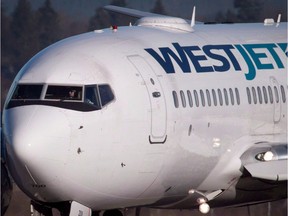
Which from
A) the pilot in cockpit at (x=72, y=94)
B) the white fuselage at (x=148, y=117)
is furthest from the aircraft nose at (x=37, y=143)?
the pilot in cockpit at (x=72, y=94)

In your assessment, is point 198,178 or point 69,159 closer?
point 69,159

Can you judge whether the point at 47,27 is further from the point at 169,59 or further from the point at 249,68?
the point at 169,59

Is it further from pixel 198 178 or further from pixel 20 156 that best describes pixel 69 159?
pixel 198 178

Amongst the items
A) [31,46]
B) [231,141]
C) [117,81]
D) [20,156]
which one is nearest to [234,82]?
[231,141]

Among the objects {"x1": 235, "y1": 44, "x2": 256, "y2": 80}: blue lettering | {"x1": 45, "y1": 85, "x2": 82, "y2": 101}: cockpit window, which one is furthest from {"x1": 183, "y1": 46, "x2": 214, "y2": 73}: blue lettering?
{"x1": 45, "y1": 85, "x2": 82, "y2": 101}: cockpit window

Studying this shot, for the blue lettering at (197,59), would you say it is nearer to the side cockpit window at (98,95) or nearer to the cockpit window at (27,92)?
the side cockpit window at (98,95)

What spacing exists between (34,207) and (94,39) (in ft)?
10.2

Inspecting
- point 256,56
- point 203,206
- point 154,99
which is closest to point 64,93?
point 154,99

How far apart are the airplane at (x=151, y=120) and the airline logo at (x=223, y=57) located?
2 centimetres

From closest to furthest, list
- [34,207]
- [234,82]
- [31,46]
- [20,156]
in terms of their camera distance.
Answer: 1. [20,156]
2. [34,207]
3. [234,82]
4. [31,46]

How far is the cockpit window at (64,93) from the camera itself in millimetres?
28672

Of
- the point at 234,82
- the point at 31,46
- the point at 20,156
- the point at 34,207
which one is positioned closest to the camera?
the point at 20,156

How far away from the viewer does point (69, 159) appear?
2816 centimetres

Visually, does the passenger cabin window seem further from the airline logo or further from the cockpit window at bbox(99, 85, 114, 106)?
the cockpit window at bbox(99, 85, 114, 106)
